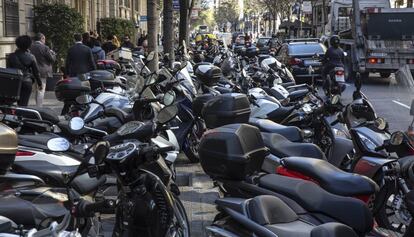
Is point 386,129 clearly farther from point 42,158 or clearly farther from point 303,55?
point 303,55

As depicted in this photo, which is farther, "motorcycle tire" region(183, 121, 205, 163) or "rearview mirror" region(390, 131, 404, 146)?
"motorcycle tire" region(183, 121, 205, 163)

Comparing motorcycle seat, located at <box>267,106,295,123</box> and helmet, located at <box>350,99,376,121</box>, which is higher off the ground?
helmet, located at <box>350,99,376,121</box>

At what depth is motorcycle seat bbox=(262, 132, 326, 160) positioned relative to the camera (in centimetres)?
559

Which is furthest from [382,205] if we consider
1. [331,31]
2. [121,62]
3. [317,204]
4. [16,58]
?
[331,31]

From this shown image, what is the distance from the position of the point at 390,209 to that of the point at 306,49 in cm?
1758

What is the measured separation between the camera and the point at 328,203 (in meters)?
3.87

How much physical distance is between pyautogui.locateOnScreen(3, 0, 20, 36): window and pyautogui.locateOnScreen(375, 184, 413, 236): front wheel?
14.2 meters

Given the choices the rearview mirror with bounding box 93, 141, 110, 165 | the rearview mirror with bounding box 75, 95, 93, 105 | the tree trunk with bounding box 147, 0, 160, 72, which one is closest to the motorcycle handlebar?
the rearview mirror with bounding box 93, 141, 110, 165

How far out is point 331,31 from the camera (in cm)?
3180

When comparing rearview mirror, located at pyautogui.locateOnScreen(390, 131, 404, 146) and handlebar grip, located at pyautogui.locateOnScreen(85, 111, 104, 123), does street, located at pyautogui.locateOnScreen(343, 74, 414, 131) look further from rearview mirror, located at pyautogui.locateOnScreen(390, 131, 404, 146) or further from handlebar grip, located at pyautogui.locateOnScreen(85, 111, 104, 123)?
handlebar grip, located at pyautogui.locateOnScreen(85, 111, 104, 123)

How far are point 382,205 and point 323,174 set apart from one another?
149 centimetres

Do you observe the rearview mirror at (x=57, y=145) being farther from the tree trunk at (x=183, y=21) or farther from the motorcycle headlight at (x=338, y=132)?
the tree trunk at (x=183, y=21)

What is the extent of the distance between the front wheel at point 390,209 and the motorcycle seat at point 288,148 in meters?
0.63

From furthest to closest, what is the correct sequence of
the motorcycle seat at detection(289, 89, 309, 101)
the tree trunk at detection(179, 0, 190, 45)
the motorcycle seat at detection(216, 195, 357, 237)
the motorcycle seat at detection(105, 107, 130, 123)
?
the tree trunk at detection(179, 0, 190, 45), the motorcycle seat at detection(289, 89, 309, 101), the motorcycle seat at detection(105, 107, 130, 123), the motorcycle seat at detection(216, 195, 357, 237)
